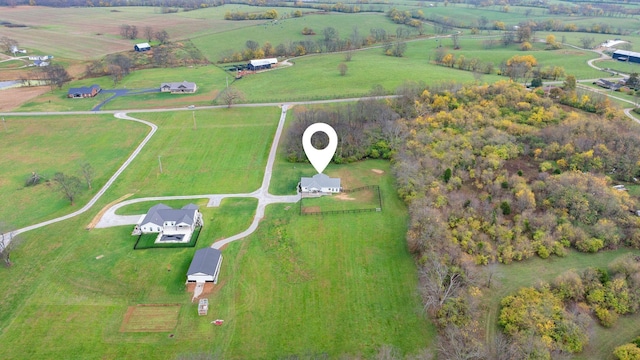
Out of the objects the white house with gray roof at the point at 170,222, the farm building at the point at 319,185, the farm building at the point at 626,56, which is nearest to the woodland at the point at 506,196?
the farm building at the point at 319,185

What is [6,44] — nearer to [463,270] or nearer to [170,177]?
[170,177]

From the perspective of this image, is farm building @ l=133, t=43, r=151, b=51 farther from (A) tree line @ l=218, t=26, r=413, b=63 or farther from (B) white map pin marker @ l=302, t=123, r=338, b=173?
(B) white map pin marker @ l=302, t=123, r=338, b=173

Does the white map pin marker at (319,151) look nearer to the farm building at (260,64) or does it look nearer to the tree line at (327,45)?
the farm building at (260,64)

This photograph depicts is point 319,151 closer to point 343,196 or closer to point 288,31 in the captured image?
point 343,196

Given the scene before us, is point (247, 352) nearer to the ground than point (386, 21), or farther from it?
nearer to the ground

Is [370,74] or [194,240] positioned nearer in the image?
[194,240]

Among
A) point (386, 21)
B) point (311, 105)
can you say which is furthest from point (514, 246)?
point (386, 21)

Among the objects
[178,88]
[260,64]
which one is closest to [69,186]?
[178,88]
